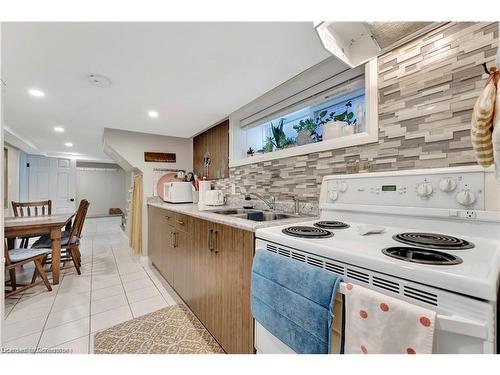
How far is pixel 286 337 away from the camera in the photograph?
32.4 inches

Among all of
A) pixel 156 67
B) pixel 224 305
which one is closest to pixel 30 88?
pixel 156 67

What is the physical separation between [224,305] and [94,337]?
41.5 inches

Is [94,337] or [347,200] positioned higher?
[347,200]

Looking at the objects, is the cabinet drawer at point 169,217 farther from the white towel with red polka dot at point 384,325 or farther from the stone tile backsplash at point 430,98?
the white towel with red polka dot at point 384,325

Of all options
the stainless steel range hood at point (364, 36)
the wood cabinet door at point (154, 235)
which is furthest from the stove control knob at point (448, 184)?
the wood cabinet door at point (154, 235)

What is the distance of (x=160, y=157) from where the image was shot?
139 inches

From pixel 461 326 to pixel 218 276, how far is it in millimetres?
1180

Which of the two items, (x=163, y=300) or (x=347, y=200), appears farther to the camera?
(x=163, y=300)

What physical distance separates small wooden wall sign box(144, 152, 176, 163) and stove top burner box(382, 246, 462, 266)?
3.50m

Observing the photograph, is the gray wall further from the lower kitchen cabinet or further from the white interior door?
the lower kitchen cabinet

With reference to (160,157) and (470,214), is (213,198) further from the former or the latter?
(470,214)

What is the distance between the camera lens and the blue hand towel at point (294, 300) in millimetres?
695

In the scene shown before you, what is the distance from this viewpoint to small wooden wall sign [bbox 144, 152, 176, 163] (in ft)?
11.3
